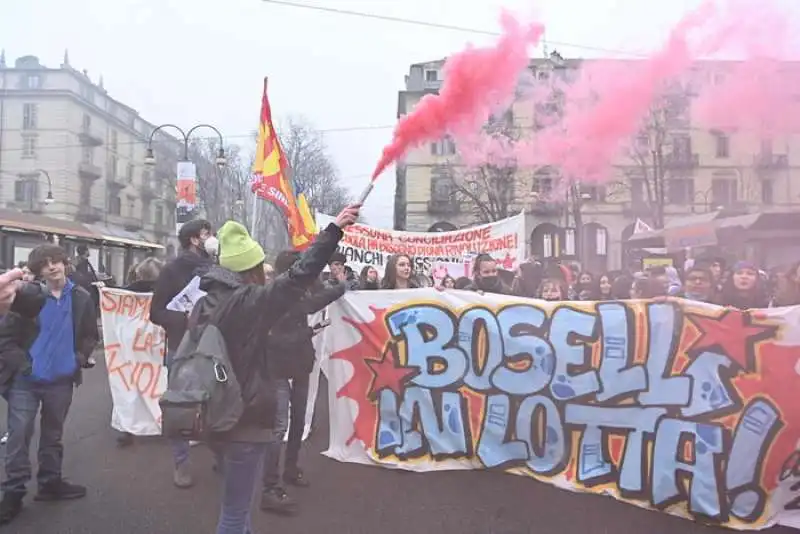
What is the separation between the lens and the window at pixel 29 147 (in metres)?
55.4

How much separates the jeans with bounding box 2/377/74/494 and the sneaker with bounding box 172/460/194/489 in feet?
2.47

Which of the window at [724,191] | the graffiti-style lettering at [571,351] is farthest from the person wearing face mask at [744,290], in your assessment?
the window at [724,191]

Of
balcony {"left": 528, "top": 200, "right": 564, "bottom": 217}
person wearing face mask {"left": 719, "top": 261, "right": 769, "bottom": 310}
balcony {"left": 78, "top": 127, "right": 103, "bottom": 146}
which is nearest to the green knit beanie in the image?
person wearing face mask {"left": 719, "top": 261, "right": 769, "bottom": 310}

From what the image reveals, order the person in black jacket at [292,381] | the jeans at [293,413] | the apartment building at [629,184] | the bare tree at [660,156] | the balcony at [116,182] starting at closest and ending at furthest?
the person in black jacket at [292,381]
the jeans at [293,413]
the bare tree at [660,156]
the apartment building at [629,184]
the balcony at [116,182]

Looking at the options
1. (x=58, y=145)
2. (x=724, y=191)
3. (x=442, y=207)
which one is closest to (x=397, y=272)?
(x=724, y=191)

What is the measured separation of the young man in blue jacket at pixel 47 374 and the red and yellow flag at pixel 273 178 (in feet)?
14.0

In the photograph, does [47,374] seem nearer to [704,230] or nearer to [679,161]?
[704,230]

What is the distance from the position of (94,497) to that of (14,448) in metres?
0.63

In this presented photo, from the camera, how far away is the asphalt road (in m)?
3.87

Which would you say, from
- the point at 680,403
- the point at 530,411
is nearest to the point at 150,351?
the point at 530,411

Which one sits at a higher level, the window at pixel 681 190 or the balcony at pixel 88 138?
the balcony at pixel 88 138

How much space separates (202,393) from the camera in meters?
2.65

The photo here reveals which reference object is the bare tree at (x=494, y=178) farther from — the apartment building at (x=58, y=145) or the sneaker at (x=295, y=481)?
the apartment building at (x=58, y=145)

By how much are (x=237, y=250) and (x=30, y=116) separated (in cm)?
6211
